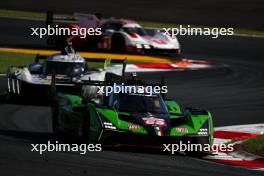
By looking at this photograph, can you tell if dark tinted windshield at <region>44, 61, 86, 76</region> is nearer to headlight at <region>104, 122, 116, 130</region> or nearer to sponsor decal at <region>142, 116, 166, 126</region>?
sponsor decal at <region>142, 116, 166, 126</region>

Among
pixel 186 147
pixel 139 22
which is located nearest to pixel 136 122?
pixel 186 147

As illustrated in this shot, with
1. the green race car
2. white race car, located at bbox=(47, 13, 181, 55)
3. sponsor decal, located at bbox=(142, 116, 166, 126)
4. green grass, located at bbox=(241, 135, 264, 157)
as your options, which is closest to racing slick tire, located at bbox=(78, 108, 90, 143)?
the green race car

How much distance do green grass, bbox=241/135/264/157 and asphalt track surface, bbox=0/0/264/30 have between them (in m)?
25.4

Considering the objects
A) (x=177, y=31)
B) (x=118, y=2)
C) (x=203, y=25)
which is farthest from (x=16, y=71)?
(x=118, y=2)

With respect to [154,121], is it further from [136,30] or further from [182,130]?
[136,30]

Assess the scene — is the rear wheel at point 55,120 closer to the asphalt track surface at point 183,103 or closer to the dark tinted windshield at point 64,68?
the asphalt track surface at point 183,103

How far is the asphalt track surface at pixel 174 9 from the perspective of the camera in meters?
43.1

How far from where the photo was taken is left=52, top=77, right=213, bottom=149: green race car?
15695 millimetres

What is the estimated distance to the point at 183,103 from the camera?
2356 centimetres

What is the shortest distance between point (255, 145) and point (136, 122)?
2.18 m

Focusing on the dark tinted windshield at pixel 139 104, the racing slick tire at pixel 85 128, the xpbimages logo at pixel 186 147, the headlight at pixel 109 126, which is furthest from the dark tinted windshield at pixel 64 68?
the xpbimages logo at pixel 186 147

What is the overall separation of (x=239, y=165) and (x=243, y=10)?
97.2 feet

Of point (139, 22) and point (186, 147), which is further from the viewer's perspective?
point (139, 22)

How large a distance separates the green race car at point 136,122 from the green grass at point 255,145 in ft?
2.73
